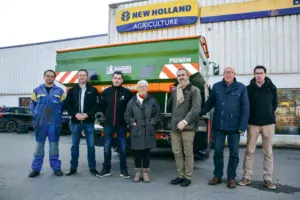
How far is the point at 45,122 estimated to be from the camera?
14.3 ft

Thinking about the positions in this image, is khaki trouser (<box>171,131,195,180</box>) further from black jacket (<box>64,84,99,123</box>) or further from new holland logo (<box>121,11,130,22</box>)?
new holland logo (<box>121,11,130,22</box>)

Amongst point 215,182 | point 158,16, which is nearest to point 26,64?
point 158,16

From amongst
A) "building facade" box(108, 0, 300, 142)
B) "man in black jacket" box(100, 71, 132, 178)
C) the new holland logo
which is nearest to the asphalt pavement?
"man in black jacket" box(100, 71, 132, 178)

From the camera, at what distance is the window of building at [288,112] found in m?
8.25

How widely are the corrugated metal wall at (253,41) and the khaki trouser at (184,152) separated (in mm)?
5831

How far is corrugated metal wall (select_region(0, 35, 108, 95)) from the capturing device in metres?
16.4

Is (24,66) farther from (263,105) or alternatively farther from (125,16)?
(263,105)

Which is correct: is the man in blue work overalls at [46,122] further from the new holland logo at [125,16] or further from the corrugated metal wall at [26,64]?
the corrugated metal wall at [26,64]

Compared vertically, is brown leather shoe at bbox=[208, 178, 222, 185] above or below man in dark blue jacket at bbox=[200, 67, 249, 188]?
below

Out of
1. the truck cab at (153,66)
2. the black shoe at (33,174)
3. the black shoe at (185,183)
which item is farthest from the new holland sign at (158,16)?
the black shoe at (33,174)

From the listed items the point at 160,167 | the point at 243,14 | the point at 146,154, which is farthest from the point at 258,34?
the point at 146,154

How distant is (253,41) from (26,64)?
49.1 ft

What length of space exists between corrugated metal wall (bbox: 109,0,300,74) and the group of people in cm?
512

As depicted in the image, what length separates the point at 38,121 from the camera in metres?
4.33
